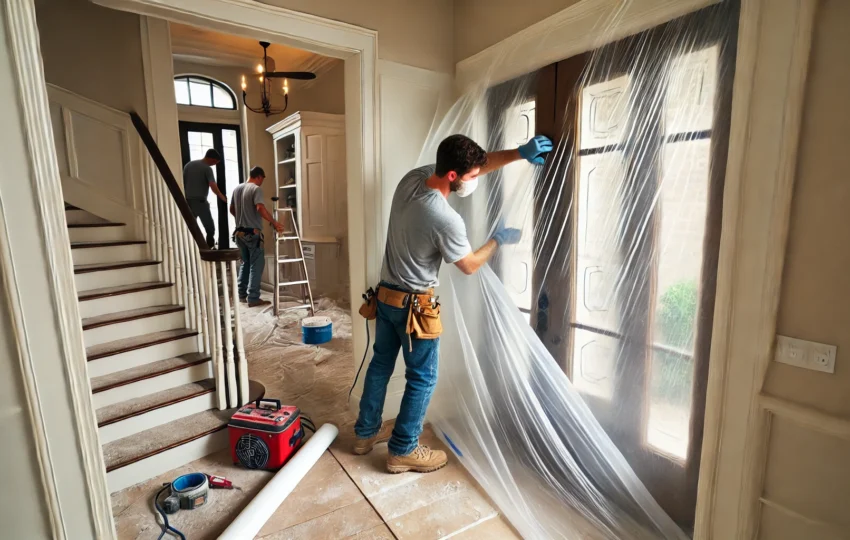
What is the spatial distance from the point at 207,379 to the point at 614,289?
216 cm

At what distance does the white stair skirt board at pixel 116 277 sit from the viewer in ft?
8.39

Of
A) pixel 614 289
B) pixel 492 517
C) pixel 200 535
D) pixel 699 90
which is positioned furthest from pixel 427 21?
pixel 200 535

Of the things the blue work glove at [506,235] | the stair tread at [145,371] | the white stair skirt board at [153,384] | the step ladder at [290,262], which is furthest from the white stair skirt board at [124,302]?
the blue work glove at [506,235]

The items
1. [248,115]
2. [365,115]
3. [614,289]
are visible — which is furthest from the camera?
[248,115]

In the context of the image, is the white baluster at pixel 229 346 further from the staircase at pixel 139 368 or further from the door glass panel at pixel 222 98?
the door glass panel at pixel 222 98

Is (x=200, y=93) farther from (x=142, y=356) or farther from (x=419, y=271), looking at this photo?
(x=419, y=271)

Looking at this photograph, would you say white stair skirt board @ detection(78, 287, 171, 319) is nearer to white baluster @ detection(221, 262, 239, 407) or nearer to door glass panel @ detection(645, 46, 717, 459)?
white baluster @ detection(221, 262, 239, 407)

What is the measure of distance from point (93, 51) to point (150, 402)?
8.04ft

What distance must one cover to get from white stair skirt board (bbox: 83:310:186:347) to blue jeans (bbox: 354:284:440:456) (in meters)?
1.35

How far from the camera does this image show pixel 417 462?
2.00m

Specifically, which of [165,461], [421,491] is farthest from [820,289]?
[165,461]

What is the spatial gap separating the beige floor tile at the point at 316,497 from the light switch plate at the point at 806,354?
62.7 inches

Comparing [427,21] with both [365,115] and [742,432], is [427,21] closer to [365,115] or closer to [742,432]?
[365,115]

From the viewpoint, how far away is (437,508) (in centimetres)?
178
